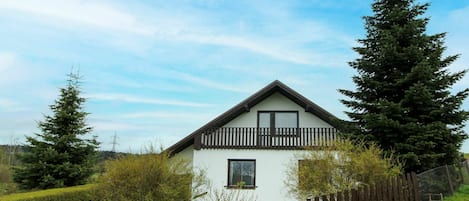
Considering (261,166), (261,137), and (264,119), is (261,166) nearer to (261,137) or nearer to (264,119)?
(261,137)

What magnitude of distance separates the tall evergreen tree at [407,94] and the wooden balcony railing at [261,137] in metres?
2.51

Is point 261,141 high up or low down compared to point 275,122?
down

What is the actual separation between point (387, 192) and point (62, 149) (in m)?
15.1

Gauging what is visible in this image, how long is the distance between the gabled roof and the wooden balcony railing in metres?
0.40

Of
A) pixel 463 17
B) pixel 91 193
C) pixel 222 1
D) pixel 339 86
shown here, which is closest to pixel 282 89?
pixel 339 86

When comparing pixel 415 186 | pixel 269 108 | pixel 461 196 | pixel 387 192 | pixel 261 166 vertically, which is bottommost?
pixel 461 196

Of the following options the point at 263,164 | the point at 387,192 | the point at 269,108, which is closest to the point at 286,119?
the point at 269,108

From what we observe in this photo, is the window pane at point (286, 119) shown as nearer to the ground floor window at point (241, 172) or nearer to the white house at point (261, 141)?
the white house at point (261, 141)

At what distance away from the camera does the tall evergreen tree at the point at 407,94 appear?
507 inches

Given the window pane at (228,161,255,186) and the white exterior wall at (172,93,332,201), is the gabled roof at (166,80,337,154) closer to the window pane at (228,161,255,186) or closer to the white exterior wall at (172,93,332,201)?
the white exterior wall at (172,93,332,201)

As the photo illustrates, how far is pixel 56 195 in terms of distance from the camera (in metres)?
12.3

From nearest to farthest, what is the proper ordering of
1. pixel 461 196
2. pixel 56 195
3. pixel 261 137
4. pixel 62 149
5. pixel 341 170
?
pixel 341 170 → pixel 461 196 → pixel 56 195 → pixel 261 137 → pixel 62 149

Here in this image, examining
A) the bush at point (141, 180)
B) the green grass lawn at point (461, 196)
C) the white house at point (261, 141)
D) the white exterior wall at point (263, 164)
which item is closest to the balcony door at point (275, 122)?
the white house at point (261, 141)

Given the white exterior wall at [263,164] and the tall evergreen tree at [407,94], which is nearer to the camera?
the tall evergreen tree at [407,94]
